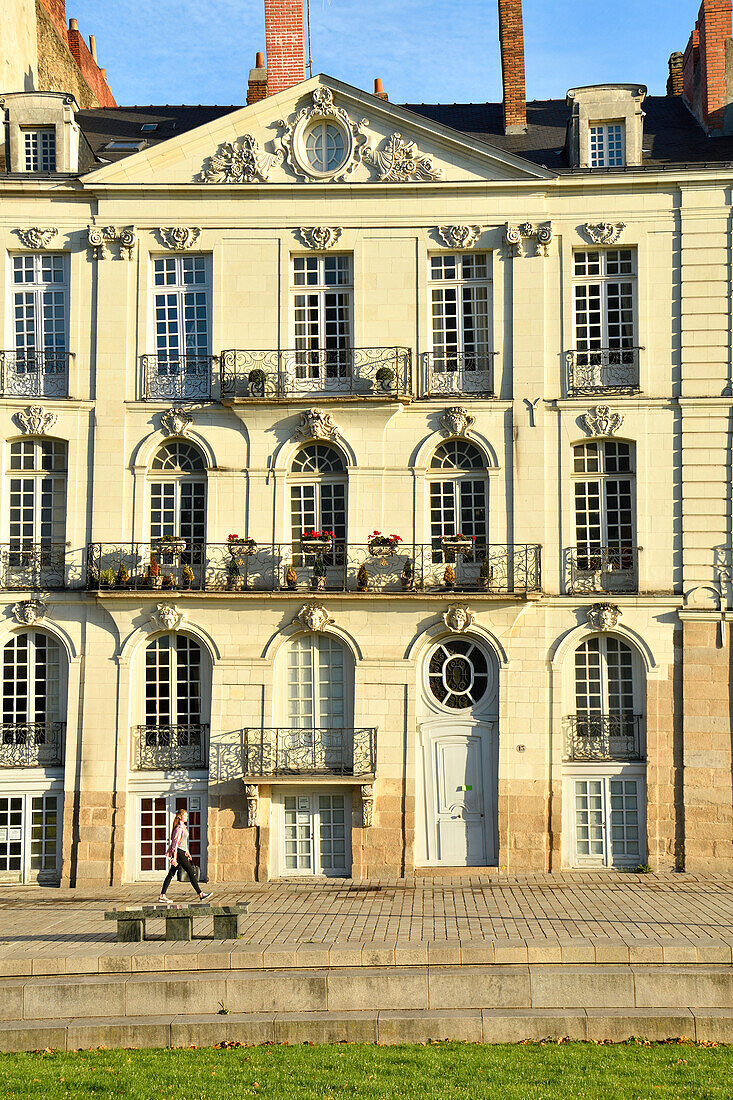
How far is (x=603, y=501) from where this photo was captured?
26.1 metres

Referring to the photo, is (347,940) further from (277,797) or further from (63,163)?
(63,163)

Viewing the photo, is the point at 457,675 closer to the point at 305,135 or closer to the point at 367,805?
the point at 367,805

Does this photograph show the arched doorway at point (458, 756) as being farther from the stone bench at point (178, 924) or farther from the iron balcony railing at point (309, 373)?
the stone bench at point (178, 924)

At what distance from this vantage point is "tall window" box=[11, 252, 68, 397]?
2670 cm

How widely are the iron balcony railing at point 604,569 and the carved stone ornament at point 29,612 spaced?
11.8 meters

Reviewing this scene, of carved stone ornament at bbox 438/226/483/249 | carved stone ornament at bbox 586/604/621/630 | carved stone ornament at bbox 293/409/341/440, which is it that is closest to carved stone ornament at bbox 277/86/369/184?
carved stone ornament at bbox 438/226/483/249

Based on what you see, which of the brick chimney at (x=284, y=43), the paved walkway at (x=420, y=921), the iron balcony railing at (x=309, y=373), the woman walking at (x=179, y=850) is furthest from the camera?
the brick chimney at (x=284, y=43)

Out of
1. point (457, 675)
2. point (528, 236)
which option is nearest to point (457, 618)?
point (457, 675)

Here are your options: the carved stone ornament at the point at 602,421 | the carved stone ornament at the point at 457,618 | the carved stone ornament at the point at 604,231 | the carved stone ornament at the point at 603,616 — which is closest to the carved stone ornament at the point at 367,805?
the carved stone ornament at the point at 457,618

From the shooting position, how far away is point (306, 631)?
25625mm

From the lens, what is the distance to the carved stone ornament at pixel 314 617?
83.0ft

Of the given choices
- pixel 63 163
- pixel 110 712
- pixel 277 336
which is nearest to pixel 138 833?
pixel 110 712

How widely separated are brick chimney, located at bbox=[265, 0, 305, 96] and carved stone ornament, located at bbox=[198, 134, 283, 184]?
2896 millimetres

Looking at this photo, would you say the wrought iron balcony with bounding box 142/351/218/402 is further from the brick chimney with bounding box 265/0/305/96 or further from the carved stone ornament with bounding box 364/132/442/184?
the brick chimney with bounding box 265/0/305/96
